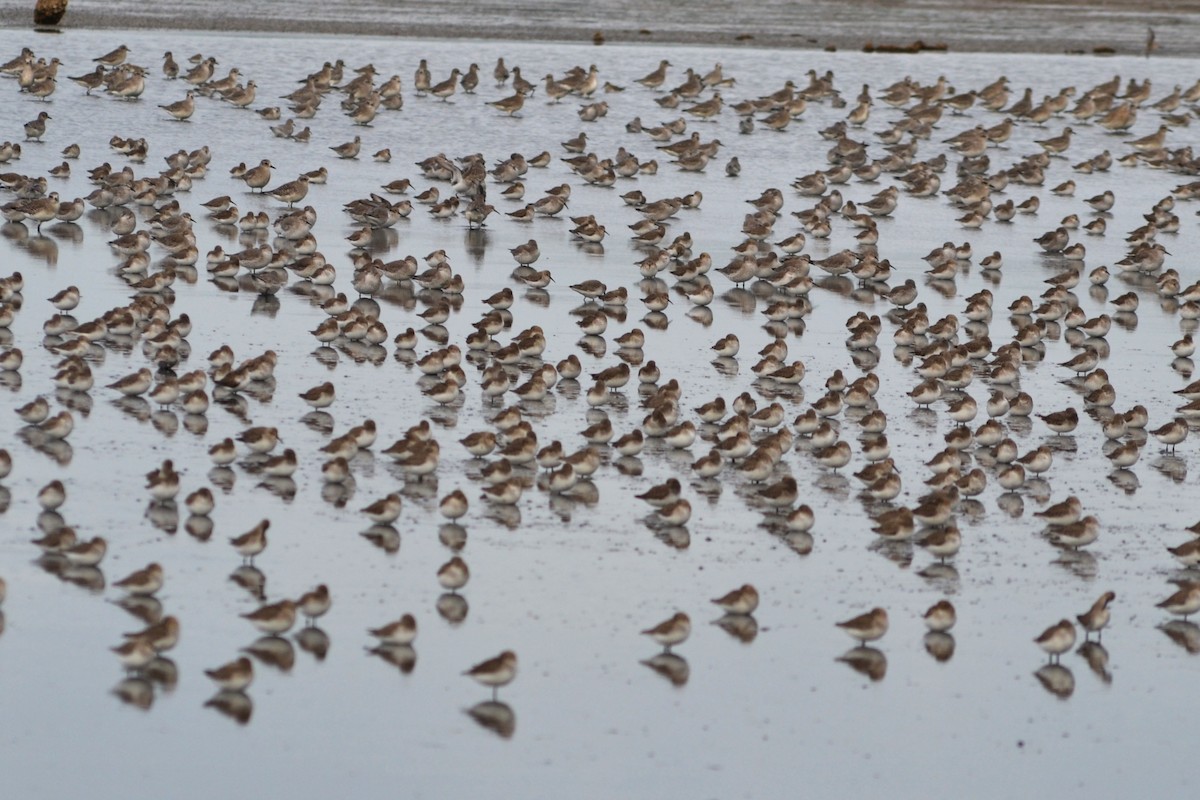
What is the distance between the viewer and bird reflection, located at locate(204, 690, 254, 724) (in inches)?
497

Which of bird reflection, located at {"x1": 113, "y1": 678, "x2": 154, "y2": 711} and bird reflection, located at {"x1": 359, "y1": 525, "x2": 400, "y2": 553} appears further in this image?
bird reflection, located at {"x1": 359, "y1": 525, "x2": 400, "y2": 553}

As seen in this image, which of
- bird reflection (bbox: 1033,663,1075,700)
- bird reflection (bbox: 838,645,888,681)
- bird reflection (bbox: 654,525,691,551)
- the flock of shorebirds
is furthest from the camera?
bird reflection (bbox: 654,525,691,551)

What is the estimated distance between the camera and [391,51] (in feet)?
169

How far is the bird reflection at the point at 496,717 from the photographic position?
12.7 meters

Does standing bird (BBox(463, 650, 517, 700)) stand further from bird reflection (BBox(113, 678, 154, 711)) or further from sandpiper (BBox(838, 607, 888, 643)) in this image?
sandpiper (BBox(838, 607, 888, 643))

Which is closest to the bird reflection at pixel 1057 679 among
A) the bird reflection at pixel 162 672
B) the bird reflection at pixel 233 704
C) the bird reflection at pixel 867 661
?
the bird reflection at pixel 867 661

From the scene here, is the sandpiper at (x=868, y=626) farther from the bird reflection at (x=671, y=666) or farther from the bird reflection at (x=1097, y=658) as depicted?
the bird reflection at (x=1097, y=658)

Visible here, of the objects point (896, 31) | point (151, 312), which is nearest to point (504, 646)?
point (151, 312)

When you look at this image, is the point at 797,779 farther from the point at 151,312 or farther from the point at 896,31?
the point at 896,31

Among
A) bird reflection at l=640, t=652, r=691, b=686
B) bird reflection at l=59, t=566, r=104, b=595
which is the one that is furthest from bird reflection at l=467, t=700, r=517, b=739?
bird reflection at l=59, t=566, r=104, b=595

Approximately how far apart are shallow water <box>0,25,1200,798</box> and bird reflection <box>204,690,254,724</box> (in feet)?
0.28

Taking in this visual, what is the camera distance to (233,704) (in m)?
12.8

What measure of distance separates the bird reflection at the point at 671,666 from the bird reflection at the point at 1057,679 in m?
2.56

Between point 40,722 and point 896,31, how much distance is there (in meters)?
50.1
